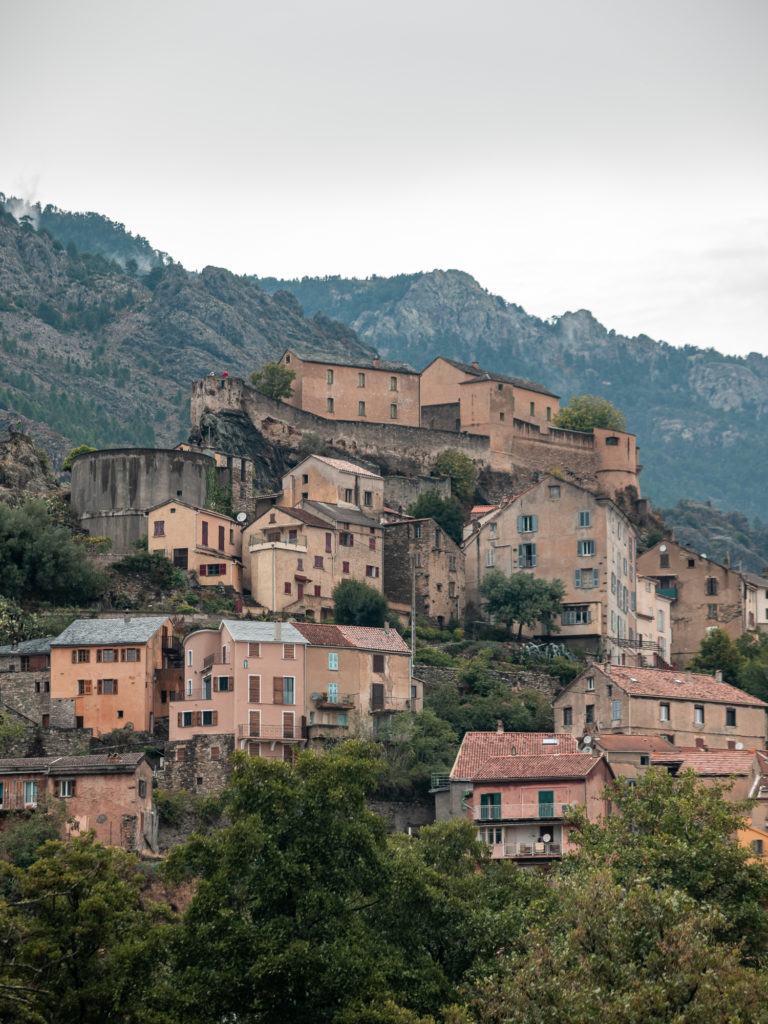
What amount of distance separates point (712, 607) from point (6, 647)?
4568 centimetres

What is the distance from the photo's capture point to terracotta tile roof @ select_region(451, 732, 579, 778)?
72075 millimetres

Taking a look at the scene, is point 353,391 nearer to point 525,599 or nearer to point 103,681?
point 525,599

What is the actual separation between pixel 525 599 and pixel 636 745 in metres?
20.8

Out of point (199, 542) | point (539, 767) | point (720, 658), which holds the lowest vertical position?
point (539, 767)

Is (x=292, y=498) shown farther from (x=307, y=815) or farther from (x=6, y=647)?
(x=307, y=815)

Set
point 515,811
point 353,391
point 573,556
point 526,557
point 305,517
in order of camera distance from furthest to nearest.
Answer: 1. point 353,391
2. point 526,557
3. point 573,556
4. point 305,517
5. point 515,811

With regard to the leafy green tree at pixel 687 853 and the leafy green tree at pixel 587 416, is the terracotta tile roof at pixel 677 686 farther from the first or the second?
the leafy green tree at pixel 587 416

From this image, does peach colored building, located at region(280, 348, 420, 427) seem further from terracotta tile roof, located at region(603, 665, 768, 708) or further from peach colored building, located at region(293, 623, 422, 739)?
terracotta tile roof, located at region(603, 665, 768, 708)

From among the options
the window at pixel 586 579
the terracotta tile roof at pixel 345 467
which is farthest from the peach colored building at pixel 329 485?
the window at pixel 586 579

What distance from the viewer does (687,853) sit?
52.2 m

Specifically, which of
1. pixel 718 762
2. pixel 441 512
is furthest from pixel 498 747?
pixel 441 512

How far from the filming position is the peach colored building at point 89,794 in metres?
66.6

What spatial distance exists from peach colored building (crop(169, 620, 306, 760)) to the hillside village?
0.09 meters

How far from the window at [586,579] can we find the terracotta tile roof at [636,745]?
19461mm
